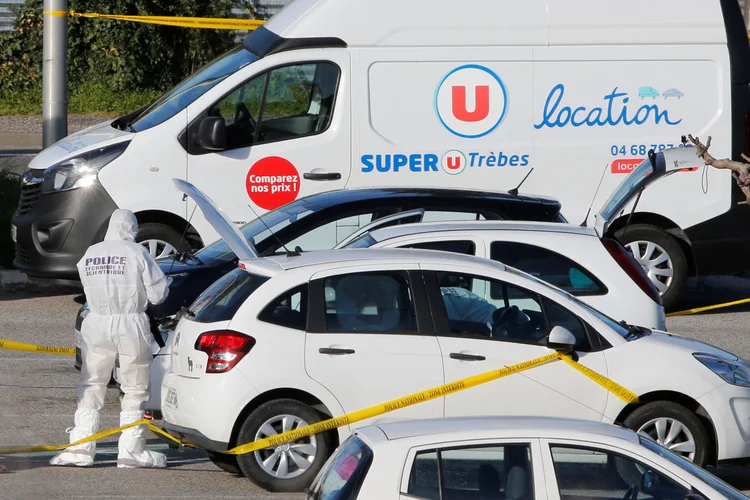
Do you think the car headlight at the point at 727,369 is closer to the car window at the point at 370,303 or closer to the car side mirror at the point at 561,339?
the car side mirror at the point at 561,339

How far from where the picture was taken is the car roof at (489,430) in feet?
15.5

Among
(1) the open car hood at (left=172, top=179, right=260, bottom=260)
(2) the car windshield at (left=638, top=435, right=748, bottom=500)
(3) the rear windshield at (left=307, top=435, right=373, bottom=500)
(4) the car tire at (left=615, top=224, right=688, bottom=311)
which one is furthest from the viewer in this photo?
(4) the car tire at (left=615, top=224, right=688, bottom=311)

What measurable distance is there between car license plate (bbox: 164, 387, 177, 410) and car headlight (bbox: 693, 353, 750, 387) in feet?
9.83

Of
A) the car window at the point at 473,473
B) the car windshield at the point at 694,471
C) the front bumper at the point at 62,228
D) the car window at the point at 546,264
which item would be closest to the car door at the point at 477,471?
the car window at the point at 473,473

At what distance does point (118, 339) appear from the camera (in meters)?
7.33

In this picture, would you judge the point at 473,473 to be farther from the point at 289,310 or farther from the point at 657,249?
the point at 657,249

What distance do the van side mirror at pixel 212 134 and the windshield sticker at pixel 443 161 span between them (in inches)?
51.8

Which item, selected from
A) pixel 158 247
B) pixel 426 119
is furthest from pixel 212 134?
pixel 426 119

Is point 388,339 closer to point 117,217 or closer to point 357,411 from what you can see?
point 357,411

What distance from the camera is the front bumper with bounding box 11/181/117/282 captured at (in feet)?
37.5

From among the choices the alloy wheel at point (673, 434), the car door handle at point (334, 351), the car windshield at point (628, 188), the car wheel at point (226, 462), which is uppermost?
the car windshield at point (628, 188)

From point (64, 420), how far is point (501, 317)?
321 centimetres

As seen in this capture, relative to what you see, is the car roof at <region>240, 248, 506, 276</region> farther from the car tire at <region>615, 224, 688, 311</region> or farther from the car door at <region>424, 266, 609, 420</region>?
the car tire at <region>615, 224, 688, 311</region>

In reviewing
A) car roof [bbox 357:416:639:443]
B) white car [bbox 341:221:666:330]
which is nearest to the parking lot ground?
white car [bbox 341:221:666:330]
